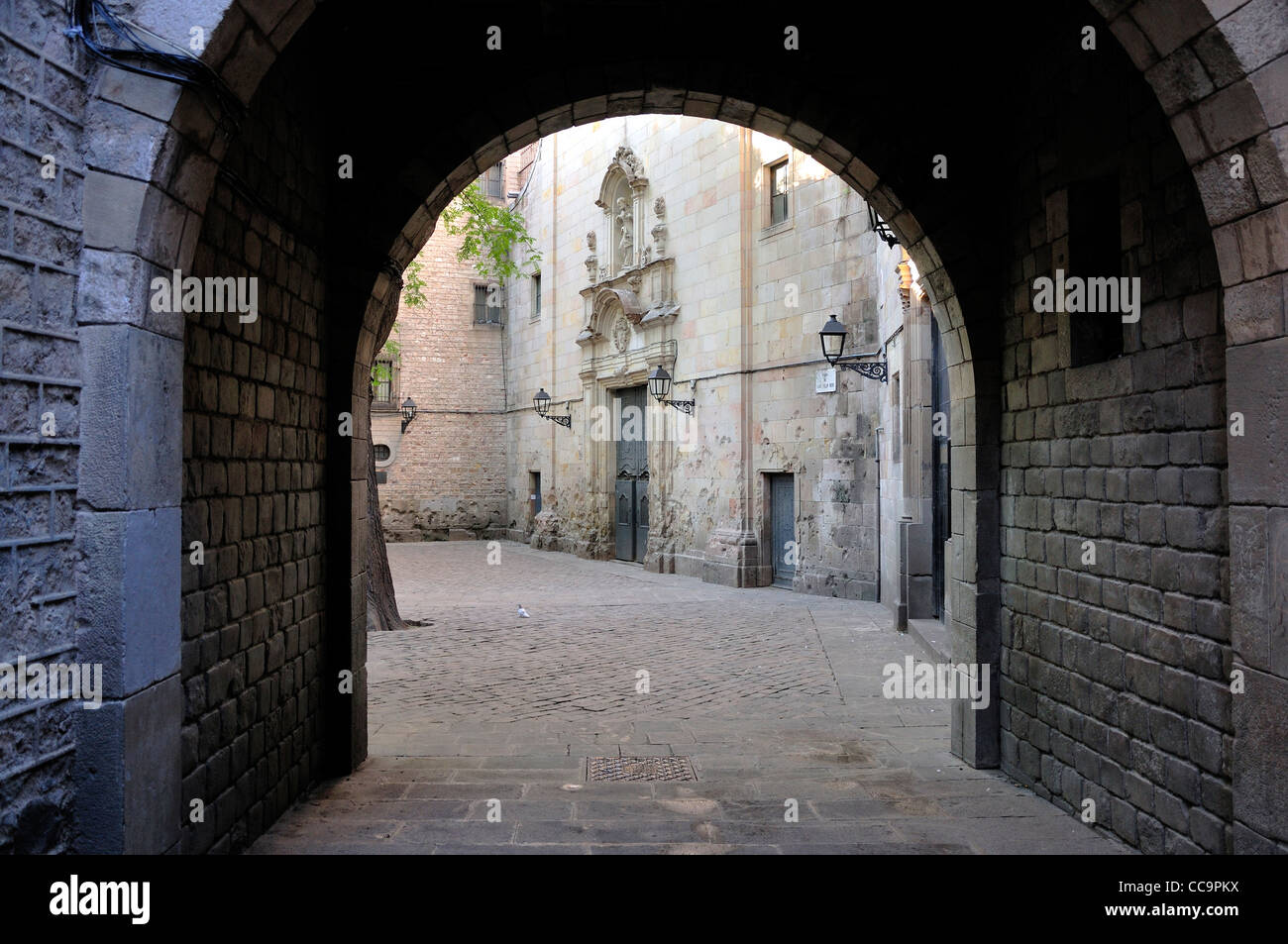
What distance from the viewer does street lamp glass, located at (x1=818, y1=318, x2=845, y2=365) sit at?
34.0 ft

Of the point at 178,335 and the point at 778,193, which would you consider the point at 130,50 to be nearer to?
the point at 178,335

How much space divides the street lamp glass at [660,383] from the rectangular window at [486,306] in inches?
369

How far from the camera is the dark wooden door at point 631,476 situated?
17.5m

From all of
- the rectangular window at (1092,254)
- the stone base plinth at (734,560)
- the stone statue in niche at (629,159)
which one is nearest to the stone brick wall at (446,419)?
the stone statue in niche at (629,159)

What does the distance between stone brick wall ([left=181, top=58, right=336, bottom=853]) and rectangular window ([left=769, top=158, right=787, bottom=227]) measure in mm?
9847

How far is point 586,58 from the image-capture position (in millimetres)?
5449

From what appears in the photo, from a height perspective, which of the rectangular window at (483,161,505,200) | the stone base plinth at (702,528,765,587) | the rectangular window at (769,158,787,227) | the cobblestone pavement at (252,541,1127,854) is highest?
the rectangular window at (483,161,505,200)

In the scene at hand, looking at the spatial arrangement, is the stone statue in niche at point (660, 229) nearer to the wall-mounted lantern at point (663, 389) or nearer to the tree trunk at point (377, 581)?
the wall-mounted lantern at point (663, 389)

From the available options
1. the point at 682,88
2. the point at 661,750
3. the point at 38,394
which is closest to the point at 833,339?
the point at 682,88

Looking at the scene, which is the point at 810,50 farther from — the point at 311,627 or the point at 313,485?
the point at 311,627

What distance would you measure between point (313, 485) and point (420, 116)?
2.22 metres

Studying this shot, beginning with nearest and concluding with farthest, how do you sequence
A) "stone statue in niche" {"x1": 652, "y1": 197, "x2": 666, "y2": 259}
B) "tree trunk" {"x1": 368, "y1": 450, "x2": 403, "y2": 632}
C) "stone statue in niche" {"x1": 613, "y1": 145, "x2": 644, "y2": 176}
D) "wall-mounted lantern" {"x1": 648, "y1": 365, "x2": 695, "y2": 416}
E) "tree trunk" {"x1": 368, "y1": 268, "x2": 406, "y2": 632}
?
"tree trunk" {"x1": 368, "y1": 268, "x2": 406, "y2": 632}, "tree trunk" {"x1": 368, "y1": 450, "x2": 403, "y2": 632}, "wall-mounted lantern" {"x1": 648, "y1": 365, "x2": 695, "y2": 416}, "stone statue in niche" {"x1": 652, "y1": 197, "x2": 666, "y2": 259}, "stone statue in niche" {"x1": 613, "y1": 145, "x2": 644, "y2": 176}

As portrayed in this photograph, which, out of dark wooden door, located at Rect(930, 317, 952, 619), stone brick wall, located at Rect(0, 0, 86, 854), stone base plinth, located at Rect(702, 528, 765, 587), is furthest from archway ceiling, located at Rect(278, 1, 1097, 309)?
stone base plinth, located at Rect(702, 528, 765, 587)

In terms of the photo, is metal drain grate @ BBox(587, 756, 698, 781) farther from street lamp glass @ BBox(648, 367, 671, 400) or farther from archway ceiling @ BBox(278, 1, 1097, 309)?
street lamp glass @ BBox(648, 367, 671, 400)
